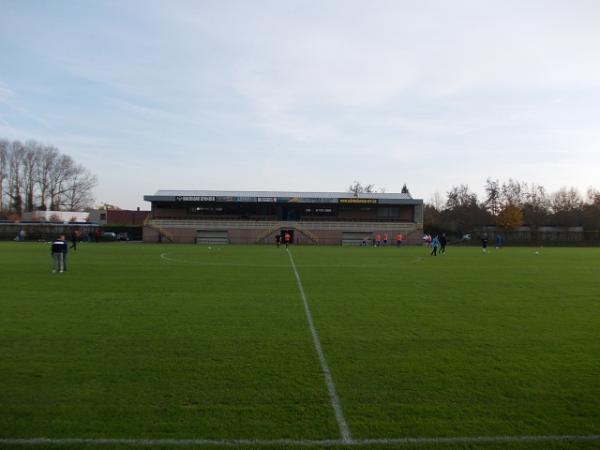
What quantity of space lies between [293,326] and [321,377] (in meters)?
3.16

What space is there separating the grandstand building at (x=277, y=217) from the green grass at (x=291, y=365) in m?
51.7

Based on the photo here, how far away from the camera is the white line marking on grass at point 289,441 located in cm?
439

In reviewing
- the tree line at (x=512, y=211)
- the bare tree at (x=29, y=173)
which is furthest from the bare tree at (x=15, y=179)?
the tree line at (x=512, y=211)

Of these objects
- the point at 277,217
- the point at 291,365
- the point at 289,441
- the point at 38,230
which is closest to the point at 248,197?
the point at 277,217

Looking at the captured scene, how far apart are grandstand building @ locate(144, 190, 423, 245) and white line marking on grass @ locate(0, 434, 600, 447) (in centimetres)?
6005

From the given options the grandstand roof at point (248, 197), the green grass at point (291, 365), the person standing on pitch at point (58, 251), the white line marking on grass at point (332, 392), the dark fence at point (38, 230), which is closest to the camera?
the white line marking on grass at point (332, 392)

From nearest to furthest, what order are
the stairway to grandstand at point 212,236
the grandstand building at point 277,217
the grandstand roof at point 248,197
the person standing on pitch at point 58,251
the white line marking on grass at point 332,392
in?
the white line marking on grass at point 332,392
the person standing on pitch at point 58,251
the stairway to grandstand at point 212,236
the grandstand building at point 277,217
the grandstand roof at point 248,197

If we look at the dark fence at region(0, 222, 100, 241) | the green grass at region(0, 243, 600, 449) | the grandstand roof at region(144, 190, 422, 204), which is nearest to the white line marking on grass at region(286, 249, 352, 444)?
the green grass at region(0, 243, 600, 449)

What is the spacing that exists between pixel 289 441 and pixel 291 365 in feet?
7.45

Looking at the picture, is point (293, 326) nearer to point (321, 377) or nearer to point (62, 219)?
point (321, 377)

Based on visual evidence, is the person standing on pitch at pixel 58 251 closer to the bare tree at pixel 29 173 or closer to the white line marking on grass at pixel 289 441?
the white line marking on grass at pixel 289 441

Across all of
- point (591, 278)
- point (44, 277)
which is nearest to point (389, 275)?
point (591, 278)

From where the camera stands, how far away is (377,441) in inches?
177

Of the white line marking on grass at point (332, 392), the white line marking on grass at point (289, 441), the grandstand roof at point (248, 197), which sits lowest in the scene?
the white line marking on grass at point (289, 441)
